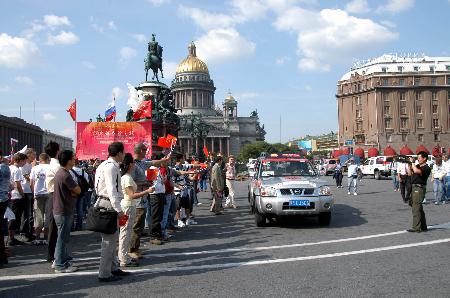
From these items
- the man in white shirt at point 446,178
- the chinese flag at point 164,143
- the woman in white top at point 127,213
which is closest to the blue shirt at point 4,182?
the woman in white top at point 127,213

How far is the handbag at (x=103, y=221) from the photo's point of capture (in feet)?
20.9

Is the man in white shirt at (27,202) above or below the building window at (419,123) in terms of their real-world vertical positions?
below

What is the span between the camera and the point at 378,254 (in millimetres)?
7879

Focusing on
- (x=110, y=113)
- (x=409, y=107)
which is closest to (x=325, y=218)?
(x=110, y=113)

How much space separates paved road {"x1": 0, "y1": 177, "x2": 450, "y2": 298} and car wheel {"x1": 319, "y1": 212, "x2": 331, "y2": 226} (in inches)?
11.9

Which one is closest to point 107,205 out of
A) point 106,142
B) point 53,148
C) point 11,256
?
point 53,148

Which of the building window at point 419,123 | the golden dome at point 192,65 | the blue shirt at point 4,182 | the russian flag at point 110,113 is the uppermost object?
the golden dome at point 192,65

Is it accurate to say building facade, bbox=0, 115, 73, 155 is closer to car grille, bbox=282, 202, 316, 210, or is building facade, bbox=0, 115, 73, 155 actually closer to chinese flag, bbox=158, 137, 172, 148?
chinese flag, bbox=158, 137, 172, 148

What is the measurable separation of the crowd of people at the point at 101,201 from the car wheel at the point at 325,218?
3358 mm

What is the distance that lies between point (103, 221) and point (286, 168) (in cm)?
726

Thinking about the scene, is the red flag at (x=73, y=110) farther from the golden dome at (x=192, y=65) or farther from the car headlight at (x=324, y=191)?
the golden dome at (x=192, y=65)

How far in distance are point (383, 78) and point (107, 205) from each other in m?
86.9

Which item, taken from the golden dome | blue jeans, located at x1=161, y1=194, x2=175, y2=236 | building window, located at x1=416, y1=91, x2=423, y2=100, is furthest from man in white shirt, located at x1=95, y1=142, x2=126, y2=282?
the golden dome

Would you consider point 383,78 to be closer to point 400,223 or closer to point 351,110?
point 351,110
